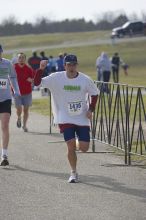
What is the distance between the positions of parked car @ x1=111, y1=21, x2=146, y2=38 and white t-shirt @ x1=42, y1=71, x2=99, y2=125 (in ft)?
261

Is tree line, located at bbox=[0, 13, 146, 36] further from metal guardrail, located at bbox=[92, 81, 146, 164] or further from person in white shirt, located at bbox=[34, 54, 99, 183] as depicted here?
person in white shirt, located at bbox=[34, 54, 99, 183]

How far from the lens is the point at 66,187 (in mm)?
11000

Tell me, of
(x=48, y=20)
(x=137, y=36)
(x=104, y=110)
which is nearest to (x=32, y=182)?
(x=104, y=110)

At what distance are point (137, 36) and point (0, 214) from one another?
8534 cm

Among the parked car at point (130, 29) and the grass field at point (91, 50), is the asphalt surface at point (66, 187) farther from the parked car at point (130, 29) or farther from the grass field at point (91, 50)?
the parked car at point (130, 29)

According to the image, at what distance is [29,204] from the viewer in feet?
31.9

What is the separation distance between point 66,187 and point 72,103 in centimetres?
118

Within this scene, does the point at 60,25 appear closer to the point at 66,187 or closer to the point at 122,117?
the point at 122,117

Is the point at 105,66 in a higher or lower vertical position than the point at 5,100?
lower

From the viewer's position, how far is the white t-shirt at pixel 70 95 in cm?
1148

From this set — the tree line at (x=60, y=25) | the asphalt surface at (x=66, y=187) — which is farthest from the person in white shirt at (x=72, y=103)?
the tree line at (x=60, y=25)

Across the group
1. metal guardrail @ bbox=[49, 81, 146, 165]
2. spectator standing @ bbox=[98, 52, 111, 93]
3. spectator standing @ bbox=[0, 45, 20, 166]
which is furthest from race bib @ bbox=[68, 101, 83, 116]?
spectator standing @ bbox=[98, 52, 111, 93]

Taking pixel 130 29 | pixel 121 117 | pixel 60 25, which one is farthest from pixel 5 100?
pixel 60 25

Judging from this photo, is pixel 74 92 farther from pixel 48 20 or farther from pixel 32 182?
Result: pixel 48 20
